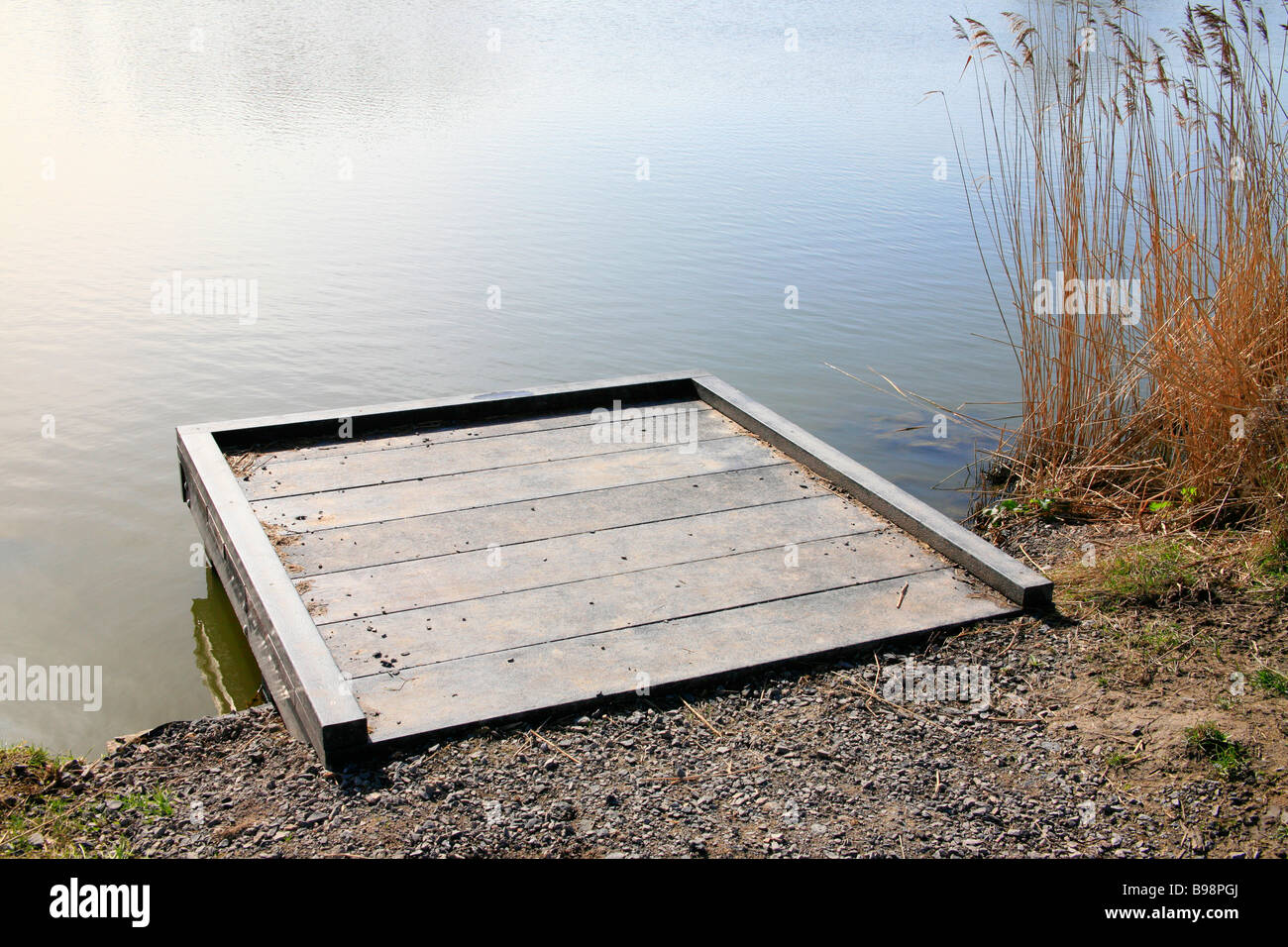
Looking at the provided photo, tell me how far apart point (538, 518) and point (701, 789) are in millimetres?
1397

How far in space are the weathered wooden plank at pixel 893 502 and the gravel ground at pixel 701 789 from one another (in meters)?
0.49

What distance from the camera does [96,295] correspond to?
688 centimetres

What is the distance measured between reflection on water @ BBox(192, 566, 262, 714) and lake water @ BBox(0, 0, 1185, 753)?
0.01 m

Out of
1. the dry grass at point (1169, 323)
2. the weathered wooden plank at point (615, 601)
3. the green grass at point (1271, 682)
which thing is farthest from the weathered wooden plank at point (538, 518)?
the green grass at point (1271, 682)

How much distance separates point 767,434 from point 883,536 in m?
0.91

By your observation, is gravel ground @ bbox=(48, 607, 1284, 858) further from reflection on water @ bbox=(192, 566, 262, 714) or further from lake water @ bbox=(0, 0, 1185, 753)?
lake water @ bbox=(0, 0, 1185, 753)

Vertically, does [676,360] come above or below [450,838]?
above

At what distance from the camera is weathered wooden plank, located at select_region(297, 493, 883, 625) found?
3160 mm

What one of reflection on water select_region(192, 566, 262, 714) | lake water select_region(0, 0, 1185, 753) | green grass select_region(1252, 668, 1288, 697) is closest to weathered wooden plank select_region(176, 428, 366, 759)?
reflection on water select_region(192, 566, 262, 714)

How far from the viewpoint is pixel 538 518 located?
145 inches

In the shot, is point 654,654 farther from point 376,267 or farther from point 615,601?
point 376,267

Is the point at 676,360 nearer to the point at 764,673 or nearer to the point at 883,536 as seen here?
the point at 883,536

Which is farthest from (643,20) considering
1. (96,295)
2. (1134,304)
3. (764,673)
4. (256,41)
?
(764,673)

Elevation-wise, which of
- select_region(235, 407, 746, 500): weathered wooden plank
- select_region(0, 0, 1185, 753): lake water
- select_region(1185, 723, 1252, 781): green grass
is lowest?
select_region(1185, 723, 1252, 781): green grass
